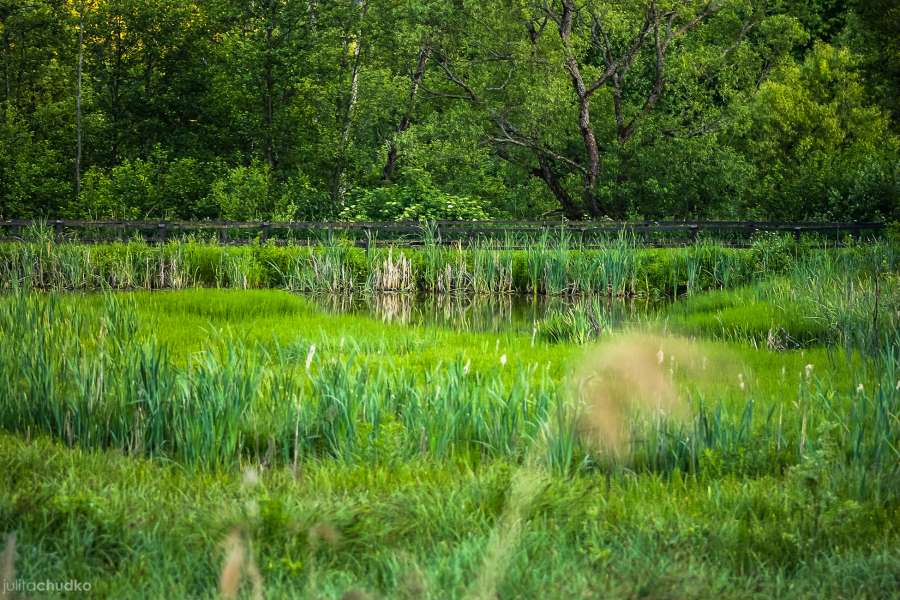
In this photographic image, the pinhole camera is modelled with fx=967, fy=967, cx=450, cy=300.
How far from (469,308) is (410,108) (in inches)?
629

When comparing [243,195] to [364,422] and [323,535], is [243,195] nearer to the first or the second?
[364,422]

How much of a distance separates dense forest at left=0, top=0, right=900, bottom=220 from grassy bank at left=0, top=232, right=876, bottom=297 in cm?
537

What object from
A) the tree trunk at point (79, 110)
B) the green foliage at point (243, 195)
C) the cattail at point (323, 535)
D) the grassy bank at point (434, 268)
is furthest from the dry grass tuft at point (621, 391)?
the tree trunk at point (79, 110)

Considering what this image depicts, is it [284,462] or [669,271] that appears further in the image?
[669,271]

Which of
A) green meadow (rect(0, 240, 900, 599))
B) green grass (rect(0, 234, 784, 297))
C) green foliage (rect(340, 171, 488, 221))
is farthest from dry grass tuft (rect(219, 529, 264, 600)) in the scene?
green foliage (rect(340, 171, 488, 221))

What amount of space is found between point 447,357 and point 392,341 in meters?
1.40

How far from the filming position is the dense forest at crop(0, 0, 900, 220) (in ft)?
85.8

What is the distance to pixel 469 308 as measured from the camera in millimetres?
16359

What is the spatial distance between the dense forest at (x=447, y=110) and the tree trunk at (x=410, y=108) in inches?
5.0

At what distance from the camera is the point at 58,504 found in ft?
13.4

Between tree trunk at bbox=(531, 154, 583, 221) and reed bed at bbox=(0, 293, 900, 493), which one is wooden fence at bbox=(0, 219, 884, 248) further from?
reed bed at bbox=(0, 293, 900, 493)

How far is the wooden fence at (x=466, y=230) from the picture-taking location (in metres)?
21.4

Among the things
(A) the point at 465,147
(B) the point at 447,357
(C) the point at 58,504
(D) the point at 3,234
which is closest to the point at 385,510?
(C) the point at 58,504

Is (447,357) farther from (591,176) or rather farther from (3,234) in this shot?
(591,176)
